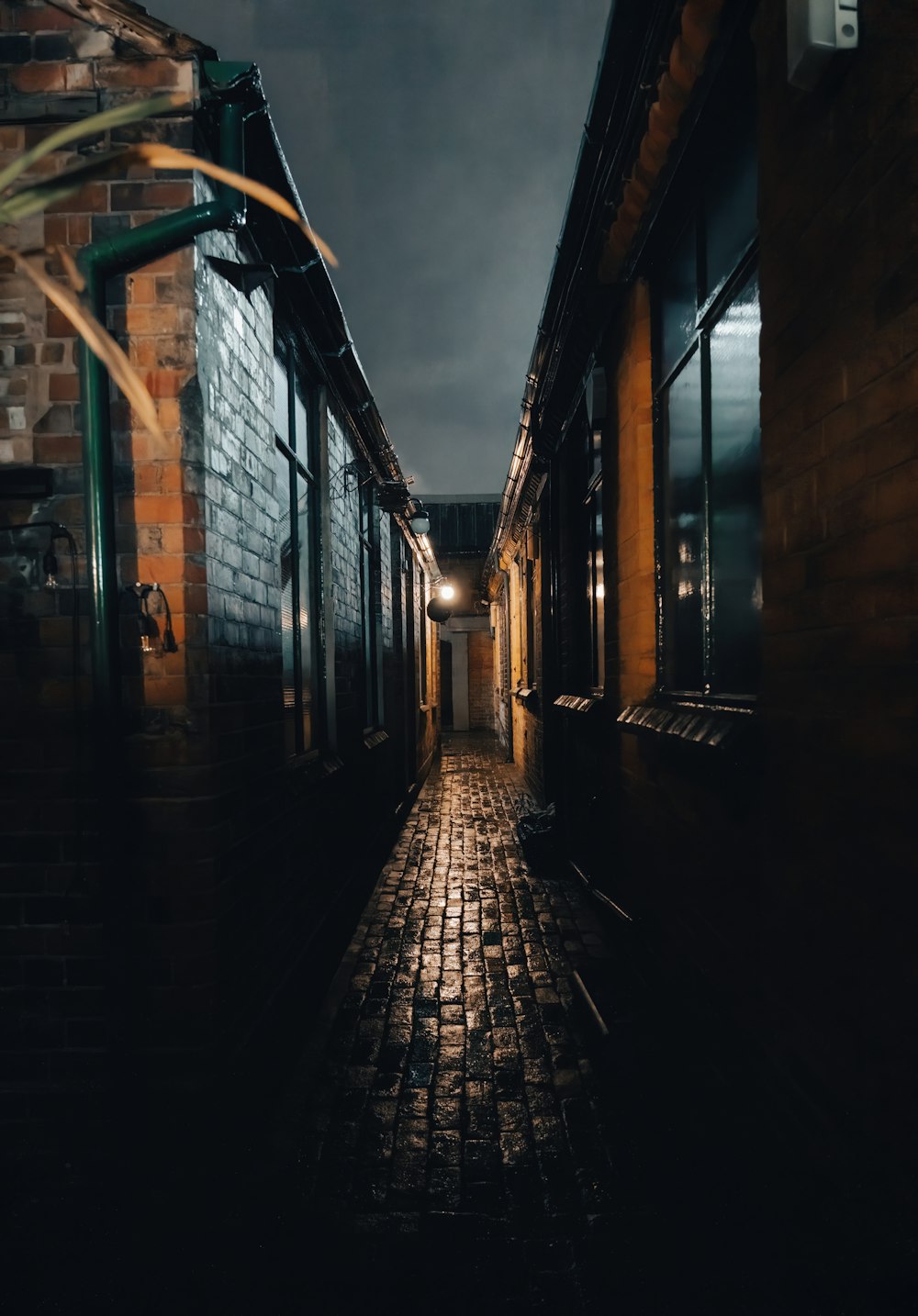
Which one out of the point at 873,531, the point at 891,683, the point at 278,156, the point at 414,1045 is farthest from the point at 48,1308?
the point at 278,156

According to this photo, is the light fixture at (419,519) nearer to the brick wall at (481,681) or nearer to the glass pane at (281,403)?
the glass pane at (281,403)

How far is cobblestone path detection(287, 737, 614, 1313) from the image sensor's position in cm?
208

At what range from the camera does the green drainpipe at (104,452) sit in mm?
2527

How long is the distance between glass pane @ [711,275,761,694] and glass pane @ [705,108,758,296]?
219 mm

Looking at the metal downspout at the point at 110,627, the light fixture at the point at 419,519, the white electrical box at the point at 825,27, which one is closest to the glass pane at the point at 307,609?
the metal downspout at the point at 110,627

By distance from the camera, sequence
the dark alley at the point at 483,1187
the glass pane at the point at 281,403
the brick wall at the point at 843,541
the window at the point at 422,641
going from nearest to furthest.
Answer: the brick wall at the point at 843,541 < the dark alley at the point at 483,1187 < the glass pane at the point at 281,403 < the window at the point at 422,641

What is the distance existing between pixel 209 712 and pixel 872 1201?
2617 mm

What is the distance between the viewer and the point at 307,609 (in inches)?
187

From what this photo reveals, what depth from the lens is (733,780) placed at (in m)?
2.51

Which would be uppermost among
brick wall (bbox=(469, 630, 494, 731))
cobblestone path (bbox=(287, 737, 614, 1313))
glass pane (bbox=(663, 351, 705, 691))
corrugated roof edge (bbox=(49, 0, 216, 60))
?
corrugated roof edge (bbox=(49, 0, 216, 60))

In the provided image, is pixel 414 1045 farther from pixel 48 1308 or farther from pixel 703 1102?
pixel 48 1308

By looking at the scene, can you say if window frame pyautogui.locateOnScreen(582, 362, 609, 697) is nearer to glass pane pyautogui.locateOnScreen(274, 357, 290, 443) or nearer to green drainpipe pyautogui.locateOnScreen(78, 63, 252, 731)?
glass pane pyautogui.locateOnScreen(274, 357, 290, 443)

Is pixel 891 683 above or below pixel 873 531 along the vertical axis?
below

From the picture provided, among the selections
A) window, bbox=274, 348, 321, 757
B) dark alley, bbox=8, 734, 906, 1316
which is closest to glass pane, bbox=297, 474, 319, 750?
window, bbox=274, 348, 321, 757
